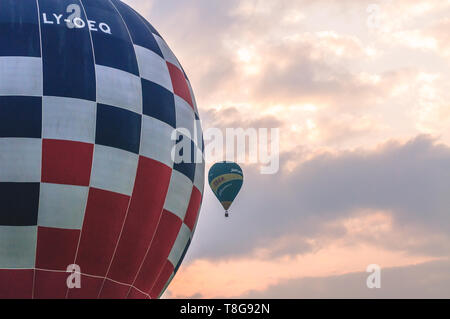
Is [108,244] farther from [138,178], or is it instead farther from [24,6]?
[24,6]

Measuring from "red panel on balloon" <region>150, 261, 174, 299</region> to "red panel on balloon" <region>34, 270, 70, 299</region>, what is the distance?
224 cm

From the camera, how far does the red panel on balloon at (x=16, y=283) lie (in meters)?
13.1

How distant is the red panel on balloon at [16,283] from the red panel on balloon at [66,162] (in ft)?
5.51

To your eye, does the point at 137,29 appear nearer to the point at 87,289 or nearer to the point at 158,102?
the point at 158,102

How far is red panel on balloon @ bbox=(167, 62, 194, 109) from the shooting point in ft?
51.7

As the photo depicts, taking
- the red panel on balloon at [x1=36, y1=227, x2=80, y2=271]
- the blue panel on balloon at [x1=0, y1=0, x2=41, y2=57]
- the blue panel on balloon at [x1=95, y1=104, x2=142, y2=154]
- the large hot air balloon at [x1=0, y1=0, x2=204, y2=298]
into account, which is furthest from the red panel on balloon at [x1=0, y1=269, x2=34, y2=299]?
the blue panel on balloon at [x1=0, y1=0, x2=41, y2=57]

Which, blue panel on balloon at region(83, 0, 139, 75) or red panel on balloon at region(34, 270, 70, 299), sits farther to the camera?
blue panel on balloon at region(83, 0, 139, 75)

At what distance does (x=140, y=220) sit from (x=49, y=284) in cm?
204

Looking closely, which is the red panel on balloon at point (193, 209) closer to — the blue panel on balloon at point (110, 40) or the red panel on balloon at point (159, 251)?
the red panel on balloon at point (159, 251)

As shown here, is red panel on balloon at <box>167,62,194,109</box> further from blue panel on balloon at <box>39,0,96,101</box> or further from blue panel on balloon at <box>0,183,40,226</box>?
blue panel on balloon at <box>0,183,40,226</box>

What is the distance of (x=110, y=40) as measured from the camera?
48.2 feet

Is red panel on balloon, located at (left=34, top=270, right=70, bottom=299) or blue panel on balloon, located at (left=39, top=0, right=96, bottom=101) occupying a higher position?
blue panel on balloon, located at (left=39, top=0, right=96, bottom=101)

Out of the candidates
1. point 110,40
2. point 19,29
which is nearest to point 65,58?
point 19,29
